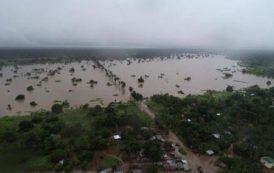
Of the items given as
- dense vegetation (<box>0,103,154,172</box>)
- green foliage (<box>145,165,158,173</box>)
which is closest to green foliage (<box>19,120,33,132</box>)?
dense vegetation (<box>0,103,154,172</box>)

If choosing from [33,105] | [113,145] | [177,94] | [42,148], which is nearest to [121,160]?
[113,145]

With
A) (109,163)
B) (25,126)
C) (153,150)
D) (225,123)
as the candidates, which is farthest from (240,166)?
(25,126)

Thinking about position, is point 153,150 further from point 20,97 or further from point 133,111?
point 20,97

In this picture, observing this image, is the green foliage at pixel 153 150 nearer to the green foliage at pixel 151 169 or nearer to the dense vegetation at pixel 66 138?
the dense vegetation at pixel 66 138

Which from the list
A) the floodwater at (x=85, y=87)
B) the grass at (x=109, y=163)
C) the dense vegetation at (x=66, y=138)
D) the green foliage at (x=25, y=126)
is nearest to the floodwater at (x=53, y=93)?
the floodwater at (x=85, y=87)

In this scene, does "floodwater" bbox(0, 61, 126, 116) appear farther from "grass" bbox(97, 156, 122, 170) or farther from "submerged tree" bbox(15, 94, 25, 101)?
"grass" bbox(97, 156, 122, 170)

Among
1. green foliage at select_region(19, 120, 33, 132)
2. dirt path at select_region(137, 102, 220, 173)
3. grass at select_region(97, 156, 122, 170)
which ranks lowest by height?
dirt path at select_region(137, 102, 220, 173)
